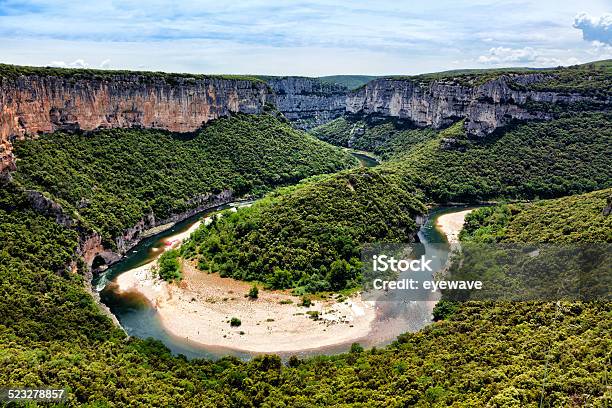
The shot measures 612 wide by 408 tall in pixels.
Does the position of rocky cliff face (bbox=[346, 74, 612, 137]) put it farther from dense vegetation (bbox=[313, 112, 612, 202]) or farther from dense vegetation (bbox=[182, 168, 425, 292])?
dense vegetation (bbox=[182, 168, 425, 292])

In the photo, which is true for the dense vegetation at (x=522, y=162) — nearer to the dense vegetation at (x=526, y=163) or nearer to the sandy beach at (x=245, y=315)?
the dense vegetation at (x=526, y=163)

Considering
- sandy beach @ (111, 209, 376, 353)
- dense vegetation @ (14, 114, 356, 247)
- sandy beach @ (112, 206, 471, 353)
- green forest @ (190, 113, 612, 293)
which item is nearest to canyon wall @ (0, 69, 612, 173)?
dense vegetation @ (14, 114, 356, 247)

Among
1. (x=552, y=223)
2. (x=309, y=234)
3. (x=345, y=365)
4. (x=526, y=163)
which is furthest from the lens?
(x=526, y=163)

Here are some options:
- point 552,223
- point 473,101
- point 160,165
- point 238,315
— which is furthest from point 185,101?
point 552,223

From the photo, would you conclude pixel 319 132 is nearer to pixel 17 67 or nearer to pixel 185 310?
pixel 17 67

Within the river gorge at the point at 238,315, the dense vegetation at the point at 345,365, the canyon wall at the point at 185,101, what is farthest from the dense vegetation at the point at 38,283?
the canyon wall at the point at 185,101

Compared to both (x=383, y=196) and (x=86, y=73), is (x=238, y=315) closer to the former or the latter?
(x=383, y=196)
